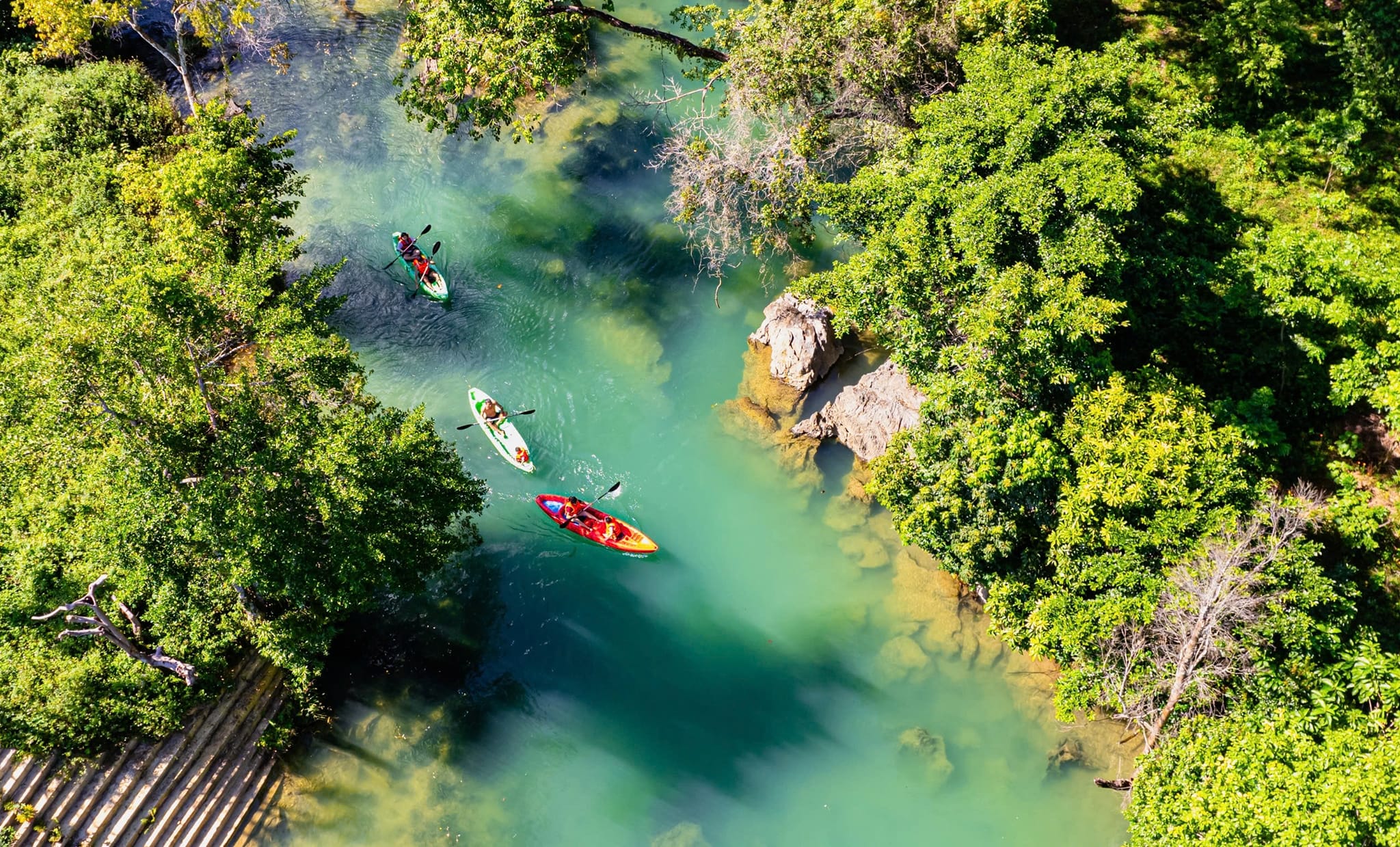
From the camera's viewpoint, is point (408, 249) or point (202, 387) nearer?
point (202, 387)

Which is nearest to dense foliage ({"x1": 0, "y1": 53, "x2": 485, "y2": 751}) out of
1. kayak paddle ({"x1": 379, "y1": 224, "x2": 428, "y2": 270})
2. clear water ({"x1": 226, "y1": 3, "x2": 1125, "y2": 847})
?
clear water ({"x1": 226, "y1": 3, "x2": 1125, "y2": 847})

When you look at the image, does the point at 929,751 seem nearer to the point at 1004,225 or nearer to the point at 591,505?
the point at 591,505

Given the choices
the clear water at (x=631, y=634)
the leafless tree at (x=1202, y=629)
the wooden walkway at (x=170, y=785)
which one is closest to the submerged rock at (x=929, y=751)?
the clear water at (x=631, y=634)

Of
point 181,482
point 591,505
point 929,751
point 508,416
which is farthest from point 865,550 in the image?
point 181,482

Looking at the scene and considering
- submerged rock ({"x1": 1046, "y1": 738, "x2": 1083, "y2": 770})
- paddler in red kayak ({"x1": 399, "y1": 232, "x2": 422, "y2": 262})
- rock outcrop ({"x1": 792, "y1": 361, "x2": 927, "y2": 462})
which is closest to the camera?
submerged rock ({"x1": 1046, "y1": 738, "x2": 1083, "y2": 770})

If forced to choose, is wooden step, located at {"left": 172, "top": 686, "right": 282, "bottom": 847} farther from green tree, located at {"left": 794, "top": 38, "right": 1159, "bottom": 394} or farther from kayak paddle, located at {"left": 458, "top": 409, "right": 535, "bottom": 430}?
green tree, located at {"left": 794, "top": 38, "right": 1159, "bottom": 394}

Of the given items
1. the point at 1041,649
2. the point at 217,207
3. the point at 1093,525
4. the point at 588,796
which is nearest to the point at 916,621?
the point at 1041,649
